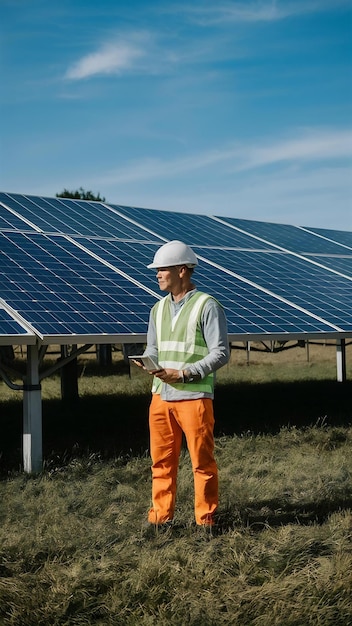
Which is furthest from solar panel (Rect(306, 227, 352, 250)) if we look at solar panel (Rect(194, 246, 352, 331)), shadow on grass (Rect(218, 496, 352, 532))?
shadow on grass (Rect(218, 496, 352, 532))

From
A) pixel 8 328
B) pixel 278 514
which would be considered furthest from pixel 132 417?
pixel 278 514

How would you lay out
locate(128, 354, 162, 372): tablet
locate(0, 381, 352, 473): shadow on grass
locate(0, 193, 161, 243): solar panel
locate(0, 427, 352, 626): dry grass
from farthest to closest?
locate(0, 193, 161, 243): solar panel, locate(0, 381, 352, 473): shadow on grass, locate(128, 354, 162, 372): tablet, locate(0, 427, 352, 626): dry grass

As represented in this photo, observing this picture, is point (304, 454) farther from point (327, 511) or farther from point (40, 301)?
point (40, 301)

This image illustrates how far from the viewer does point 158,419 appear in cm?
626

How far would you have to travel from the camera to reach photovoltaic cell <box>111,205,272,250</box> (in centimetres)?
1612

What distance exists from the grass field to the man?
1.36ft

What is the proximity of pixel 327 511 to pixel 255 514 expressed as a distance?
70 centimetres

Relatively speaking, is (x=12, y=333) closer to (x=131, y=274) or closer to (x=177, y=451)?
(x=177, y=451)

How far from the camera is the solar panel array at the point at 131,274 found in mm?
10172

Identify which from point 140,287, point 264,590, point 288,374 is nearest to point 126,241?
point 140,287

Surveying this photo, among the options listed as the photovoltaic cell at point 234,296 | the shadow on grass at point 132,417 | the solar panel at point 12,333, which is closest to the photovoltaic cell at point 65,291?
the solar panel at point 12,333

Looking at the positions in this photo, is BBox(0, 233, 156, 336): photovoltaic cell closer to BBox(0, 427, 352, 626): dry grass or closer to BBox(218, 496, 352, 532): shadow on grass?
BBox(0, 427, 352, 626): dry grass

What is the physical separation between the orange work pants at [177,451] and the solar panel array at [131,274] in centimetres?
333

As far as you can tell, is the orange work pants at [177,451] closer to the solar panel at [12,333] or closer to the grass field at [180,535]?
the grass field at [180,535]
